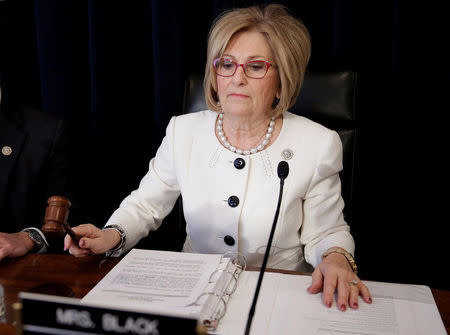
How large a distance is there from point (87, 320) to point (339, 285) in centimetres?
55

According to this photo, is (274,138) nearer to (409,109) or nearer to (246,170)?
(246,170)

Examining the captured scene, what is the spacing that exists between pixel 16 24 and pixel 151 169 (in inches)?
38.5

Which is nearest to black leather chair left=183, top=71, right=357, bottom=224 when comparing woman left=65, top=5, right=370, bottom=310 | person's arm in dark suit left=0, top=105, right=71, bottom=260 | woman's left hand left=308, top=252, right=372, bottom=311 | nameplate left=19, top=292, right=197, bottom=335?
woman left=65, top=5, right=370, bottom=310

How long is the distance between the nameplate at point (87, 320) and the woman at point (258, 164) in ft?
2.12

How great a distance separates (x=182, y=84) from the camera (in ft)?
6.13

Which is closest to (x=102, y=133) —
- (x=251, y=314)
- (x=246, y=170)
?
(x=246, y=170)

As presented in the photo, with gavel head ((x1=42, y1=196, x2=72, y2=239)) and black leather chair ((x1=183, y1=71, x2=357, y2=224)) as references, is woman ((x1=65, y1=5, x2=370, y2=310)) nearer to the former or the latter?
black leather chair ((x1=183, y1=71, x2=357, y2=224))

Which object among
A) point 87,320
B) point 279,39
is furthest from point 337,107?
point 87,320

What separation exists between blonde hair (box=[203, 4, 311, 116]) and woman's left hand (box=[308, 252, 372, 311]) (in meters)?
0.55

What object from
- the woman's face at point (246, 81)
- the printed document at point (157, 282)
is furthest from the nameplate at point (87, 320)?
the woman's face at point (246, 81)

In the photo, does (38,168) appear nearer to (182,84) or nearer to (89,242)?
(89,242)

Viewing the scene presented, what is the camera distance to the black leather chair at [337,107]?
1.46m

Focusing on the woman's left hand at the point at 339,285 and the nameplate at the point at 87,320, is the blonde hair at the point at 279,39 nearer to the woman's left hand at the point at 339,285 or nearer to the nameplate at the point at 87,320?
the woman's left hand at the point at 339,285

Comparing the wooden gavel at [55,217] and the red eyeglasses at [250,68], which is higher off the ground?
the red eyeglasses at [250,68]
